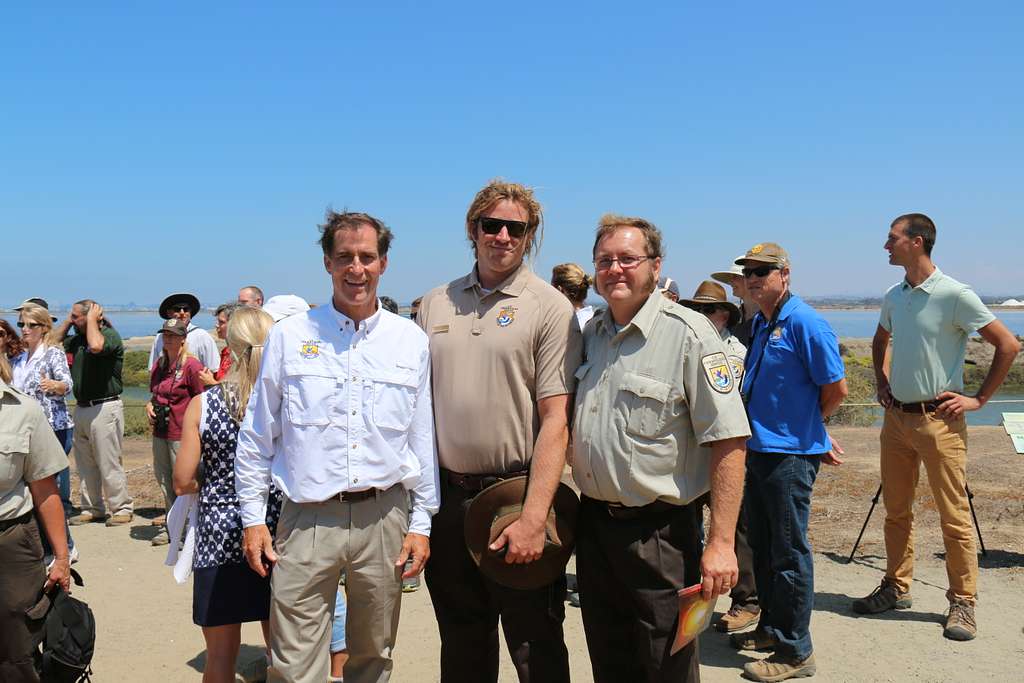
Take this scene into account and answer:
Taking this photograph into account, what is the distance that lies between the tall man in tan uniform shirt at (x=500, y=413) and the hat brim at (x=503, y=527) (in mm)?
61

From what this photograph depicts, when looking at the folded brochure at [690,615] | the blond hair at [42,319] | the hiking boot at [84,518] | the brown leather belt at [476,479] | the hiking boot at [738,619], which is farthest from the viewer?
the hiking boot at [84,518]

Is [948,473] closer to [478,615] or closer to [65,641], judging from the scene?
[478,615]

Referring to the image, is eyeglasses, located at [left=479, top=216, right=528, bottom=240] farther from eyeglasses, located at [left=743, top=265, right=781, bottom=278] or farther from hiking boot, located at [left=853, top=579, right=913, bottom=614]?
hiking boot, located at [left=853, top=579, right=913, bottom=614]

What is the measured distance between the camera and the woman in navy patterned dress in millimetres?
3105

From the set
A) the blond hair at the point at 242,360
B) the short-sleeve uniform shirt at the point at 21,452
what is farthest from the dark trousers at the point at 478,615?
the short-sleeve uniform shirt at the point at 21,452

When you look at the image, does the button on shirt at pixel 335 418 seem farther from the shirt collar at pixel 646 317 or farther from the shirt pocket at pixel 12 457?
the shirt pocket at pixel 12 457

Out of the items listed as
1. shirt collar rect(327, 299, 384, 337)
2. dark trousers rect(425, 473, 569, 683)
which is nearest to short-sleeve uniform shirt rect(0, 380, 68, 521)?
shirt collar rect(327, 299, 384, 337)

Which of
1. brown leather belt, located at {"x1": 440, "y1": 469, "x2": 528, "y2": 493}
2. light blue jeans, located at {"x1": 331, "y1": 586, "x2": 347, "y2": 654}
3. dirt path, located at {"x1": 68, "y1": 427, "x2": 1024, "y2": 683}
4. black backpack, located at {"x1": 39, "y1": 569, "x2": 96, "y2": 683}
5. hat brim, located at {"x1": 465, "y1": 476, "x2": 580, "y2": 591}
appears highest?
brown leather belt, located at {"x1": 440, "y1": 469, "x2": 528, "y2": 493}

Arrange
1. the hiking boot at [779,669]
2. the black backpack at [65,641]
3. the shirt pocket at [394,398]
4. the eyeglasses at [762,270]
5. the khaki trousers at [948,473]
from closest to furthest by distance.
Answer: the shirt pocket at [394,398], the black backpack at [65,641], the hiking boot at [779,669], the eyeglasses at [762,270], the khaki trousers at [948,473]

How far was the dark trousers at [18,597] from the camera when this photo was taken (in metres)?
3.18

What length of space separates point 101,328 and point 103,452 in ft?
3.88

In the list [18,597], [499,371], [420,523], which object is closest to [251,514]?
[420,523]

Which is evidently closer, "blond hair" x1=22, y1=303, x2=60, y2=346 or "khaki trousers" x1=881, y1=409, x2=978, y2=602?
"khaki trousers" x1=881, y1=409, x2=978, y2=602

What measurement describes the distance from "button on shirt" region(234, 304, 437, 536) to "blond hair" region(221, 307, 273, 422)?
12.1 inches
